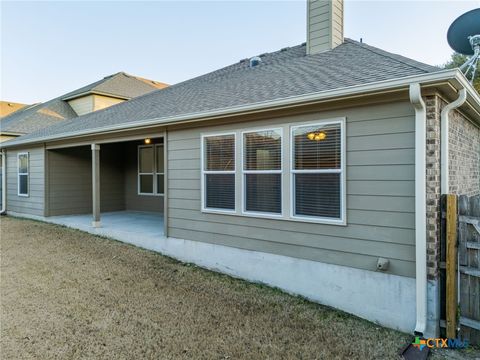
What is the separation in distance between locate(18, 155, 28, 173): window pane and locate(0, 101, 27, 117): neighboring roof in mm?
12445

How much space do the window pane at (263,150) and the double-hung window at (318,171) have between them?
285 millimetres

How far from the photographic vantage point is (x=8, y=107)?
22.1 metres

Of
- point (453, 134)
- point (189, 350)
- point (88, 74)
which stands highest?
point (88, 74)

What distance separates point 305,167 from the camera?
4.73 meters

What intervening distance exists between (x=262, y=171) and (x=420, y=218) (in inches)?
91.8

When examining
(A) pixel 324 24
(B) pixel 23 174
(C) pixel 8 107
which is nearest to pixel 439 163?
(A) pixel 324 24

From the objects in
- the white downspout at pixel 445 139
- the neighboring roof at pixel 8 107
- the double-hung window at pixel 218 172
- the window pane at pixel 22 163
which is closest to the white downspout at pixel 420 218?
the white downspout at pixel 445 139

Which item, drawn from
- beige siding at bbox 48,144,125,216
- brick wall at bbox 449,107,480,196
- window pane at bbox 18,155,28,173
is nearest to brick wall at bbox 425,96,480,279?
brick wall at bbox 449,107,480,196

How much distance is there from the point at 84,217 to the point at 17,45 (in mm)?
8043

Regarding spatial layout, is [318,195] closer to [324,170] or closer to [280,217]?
[324,170]

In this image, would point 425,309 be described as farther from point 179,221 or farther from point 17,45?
point 17,45

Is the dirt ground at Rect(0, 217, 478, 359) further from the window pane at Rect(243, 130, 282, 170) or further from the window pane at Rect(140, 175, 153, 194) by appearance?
the window pane at Rect(140, 175, 153, 194)

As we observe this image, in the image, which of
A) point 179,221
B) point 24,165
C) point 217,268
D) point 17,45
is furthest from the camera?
point 17,45

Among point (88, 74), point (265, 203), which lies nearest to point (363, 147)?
point (265, 203)
